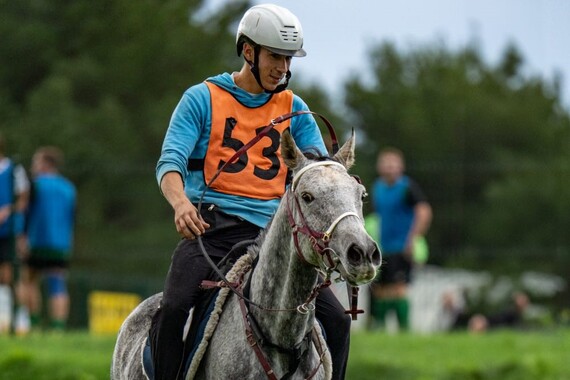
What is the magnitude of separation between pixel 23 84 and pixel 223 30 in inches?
352

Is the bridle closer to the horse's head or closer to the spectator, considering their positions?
the horse's head

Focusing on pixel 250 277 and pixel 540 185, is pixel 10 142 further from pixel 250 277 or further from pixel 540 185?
pixel 250 277

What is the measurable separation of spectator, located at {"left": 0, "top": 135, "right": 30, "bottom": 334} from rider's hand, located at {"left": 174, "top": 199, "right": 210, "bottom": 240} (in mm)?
9796

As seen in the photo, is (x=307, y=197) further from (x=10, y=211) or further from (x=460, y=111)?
(x=460, y=111)

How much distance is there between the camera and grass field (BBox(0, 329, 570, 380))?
13.2 meters

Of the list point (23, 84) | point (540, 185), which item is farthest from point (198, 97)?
point (23, 84)

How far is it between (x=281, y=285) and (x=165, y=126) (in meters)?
32.3

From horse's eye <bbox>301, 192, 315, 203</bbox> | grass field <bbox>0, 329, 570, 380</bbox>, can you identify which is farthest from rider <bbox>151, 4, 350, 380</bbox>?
grass field <bbox>0, 329, 570, 380</bbox>

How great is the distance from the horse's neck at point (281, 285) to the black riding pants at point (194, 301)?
0.38m

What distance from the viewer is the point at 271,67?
7191 mm

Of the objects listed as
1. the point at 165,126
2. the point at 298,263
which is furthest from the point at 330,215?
the point at 165,126

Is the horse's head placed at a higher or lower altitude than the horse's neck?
higher

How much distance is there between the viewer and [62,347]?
46.1 feet

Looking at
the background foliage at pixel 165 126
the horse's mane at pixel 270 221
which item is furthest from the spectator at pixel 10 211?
the horse's mane at pixel 270 221
